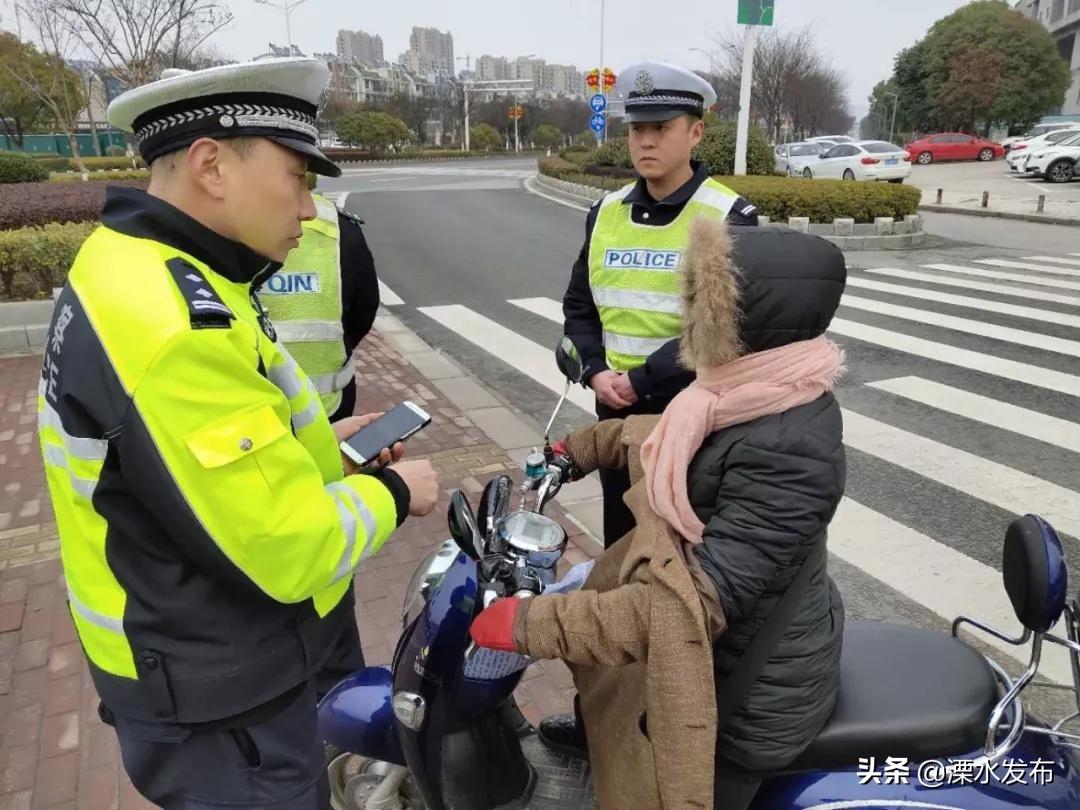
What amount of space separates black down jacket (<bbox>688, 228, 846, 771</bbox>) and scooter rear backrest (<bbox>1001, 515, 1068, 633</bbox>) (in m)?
0.37

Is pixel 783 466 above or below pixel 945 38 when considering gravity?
below

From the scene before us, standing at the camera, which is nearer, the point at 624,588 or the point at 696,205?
the point at 624,588

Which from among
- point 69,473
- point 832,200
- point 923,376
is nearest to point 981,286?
point 832,200

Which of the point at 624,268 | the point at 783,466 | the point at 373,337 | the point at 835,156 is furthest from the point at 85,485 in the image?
the point at 835,156

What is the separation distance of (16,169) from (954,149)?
106ft

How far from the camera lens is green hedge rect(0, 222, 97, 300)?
23.3ft

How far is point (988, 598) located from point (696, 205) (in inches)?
83.3

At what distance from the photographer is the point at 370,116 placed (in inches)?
1881

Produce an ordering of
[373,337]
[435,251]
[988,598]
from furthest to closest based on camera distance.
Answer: [435,251] < [373,337] < [988,598]

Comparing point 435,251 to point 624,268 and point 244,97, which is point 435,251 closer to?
point 624,268

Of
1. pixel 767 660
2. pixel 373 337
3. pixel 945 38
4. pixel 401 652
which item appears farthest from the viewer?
pixel 945 38

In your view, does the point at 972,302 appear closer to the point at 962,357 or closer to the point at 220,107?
the point at 962,357

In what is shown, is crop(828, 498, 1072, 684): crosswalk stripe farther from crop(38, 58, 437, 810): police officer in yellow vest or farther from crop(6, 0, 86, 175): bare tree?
crop(6, 0, 86, 175): bare tree

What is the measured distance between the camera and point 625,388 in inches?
106
